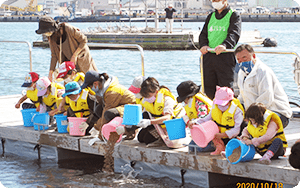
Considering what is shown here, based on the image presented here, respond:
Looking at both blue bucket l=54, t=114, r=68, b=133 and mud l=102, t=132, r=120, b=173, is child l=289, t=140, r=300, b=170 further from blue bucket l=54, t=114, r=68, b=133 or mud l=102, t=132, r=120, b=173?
blue bucket l=54, t=114, r=68, b=133

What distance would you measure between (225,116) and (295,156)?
2.88 ft

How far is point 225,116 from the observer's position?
5.34 m

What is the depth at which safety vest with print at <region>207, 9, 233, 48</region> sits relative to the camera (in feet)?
21.1

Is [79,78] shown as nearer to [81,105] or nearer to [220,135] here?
[81,105]

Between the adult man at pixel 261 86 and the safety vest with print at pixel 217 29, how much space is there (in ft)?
3.30

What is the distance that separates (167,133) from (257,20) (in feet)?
282

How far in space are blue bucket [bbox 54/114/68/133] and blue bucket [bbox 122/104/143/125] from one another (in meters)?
1.42

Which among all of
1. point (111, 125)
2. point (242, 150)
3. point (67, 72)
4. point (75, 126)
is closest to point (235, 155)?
point (242, 150)

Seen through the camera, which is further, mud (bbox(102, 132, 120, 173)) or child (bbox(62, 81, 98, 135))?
child (bbox(62, 81, 98, 135))

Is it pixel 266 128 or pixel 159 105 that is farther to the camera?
pixel 159 105

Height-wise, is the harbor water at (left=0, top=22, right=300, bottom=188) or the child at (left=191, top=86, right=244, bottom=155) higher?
the child at (left=191, top=86, right=244, bottom=155)

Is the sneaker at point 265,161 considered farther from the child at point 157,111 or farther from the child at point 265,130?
the child at point 157,111

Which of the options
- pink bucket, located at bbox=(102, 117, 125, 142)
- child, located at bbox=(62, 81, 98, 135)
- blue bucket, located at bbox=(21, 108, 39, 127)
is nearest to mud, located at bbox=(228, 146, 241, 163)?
pink bucket, located at bbox=(102, 117, 125, 142)

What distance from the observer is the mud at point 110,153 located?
6309mm
